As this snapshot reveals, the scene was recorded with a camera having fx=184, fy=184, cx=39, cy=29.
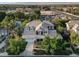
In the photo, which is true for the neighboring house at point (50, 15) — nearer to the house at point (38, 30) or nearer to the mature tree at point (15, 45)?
the house at point (38, 30)

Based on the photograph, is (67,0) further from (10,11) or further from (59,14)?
(10,11)

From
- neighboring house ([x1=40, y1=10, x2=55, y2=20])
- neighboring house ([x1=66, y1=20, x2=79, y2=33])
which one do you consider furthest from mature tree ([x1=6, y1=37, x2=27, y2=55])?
neighboring house ([x1=66, y1=20, x2=79, y2=33])

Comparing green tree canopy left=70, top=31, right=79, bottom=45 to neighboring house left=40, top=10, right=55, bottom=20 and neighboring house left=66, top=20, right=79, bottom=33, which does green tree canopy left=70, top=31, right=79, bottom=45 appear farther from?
neighboring house left=40, top=10, right=55, bottom=20

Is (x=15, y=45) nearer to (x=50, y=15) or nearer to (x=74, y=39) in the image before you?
(x=50, y=15)

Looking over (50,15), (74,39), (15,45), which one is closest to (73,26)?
(74,39)

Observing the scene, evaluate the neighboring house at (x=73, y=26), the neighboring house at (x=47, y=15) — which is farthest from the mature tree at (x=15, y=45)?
the neighboring house at (x=73, y=26)
